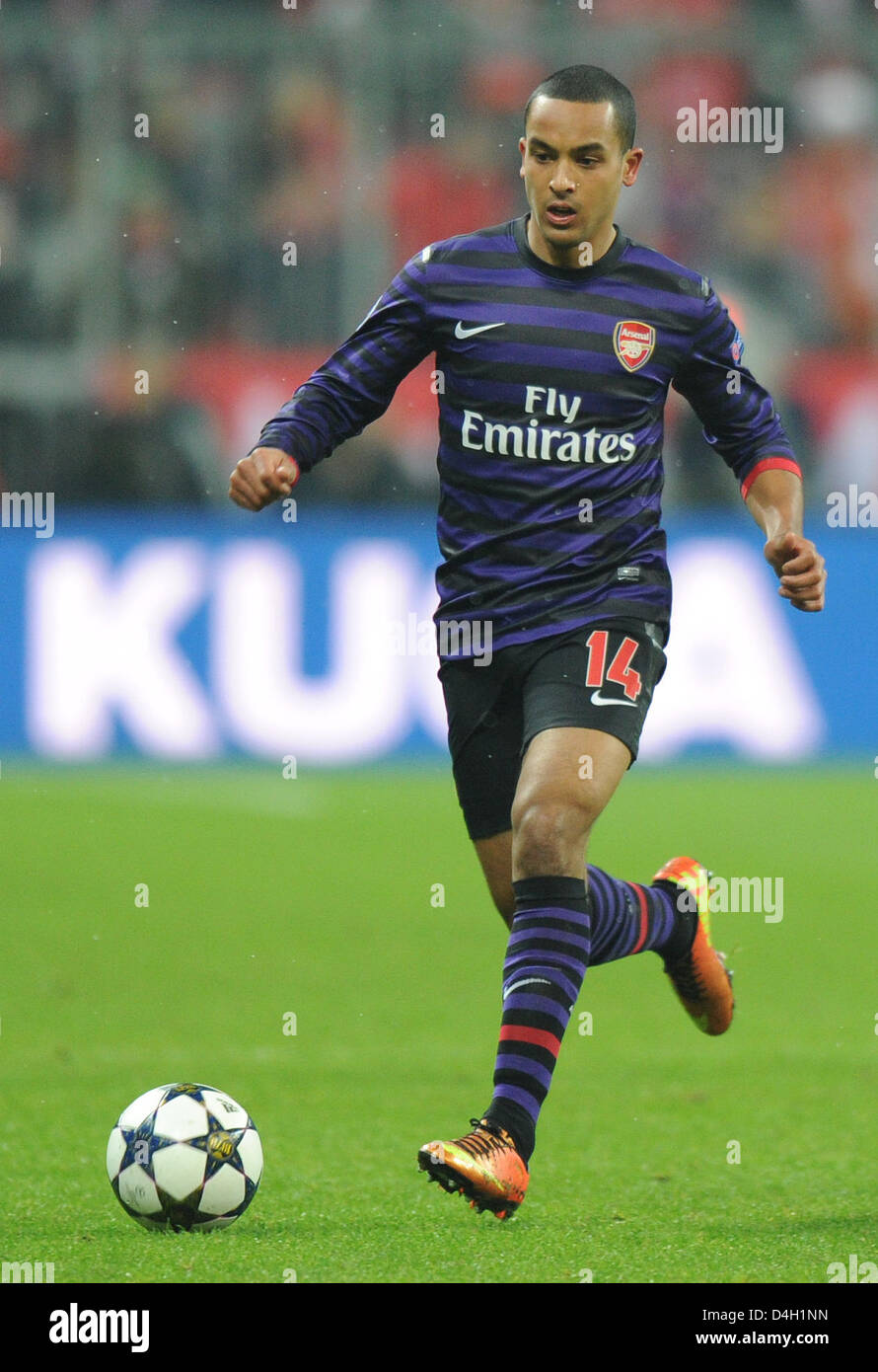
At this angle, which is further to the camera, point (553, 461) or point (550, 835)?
point (553, 461)

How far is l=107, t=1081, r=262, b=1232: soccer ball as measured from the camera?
4016 mm

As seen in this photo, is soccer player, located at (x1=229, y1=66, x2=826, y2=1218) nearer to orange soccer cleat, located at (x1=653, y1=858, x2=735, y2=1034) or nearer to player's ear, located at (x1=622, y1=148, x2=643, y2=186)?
player's ear, located at (x1=622, y1=148, x2=643, y2=186)

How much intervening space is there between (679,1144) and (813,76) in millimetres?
11101

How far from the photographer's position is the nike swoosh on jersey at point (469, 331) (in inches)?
181

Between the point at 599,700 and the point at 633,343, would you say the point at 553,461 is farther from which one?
the point at 599,700

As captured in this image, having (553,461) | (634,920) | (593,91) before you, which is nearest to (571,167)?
(593,91)

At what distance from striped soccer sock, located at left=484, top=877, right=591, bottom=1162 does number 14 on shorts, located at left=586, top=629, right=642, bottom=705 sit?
410 mm

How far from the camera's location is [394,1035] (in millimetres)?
6668

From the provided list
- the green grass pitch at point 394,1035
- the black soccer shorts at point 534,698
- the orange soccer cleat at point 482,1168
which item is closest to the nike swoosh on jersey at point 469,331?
the black soccer shorts at point 534,698

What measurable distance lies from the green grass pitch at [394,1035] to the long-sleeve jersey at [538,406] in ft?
4.11

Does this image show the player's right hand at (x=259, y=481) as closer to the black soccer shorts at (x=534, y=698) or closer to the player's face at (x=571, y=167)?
the black soccer shorts at (x=534, y=698)

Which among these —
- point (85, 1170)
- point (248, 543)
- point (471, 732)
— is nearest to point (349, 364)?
point (471, 732)

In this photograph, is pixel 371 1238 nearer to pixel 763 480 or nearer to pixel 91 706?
pixel 763 480

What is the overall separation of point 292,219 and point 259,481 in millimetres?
9413
